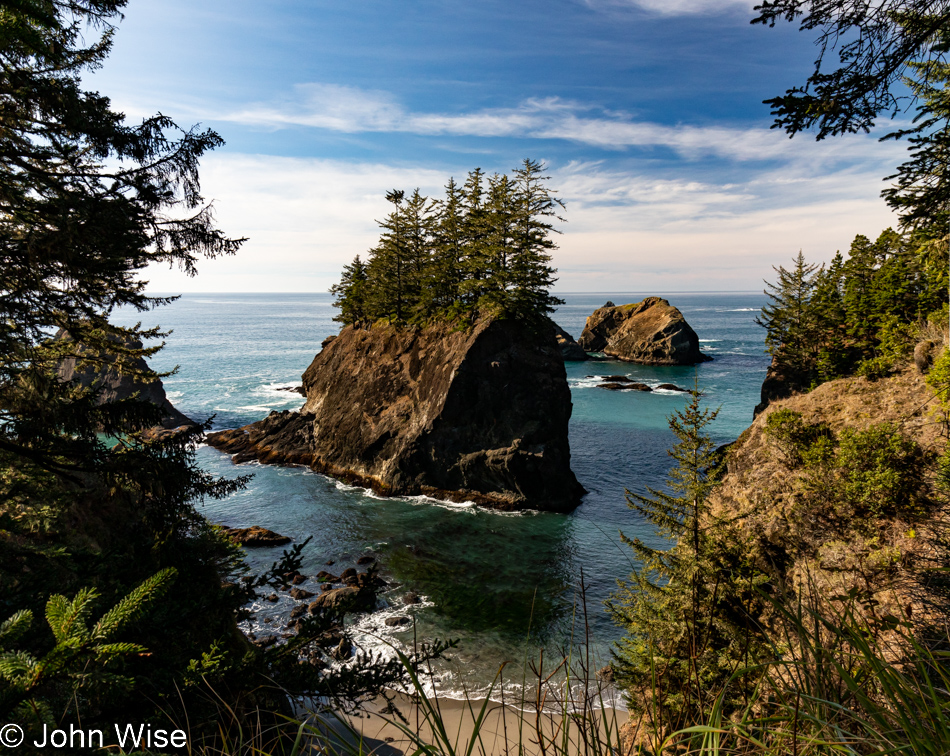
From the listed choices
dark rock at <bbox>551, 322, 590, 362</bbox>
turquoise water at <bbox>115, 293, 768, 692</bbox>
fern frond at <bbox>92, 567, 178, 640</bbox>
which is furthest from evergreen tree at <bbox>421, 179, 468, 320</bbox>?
dark rock at <bbox>551, 322, 590, 362</bbox>

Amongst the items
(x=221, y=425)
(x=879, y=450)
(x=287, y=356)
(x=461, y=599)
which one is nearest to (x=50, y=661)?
(x=879, y=450)

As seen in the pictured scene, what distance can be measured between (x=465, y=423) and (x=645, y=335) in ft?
197

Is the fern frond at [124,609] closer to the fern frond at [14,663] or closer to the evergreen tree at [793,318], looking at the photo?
the fern frond at [14,663]

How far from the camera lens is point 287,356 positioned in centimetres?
8994

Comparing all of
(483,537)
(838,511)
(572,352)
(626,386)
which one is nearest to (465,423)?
(483,537)

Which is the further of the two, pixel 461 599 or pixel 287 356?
pixel 287 356

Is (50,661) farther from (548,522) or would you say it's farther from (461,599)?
(548,522)

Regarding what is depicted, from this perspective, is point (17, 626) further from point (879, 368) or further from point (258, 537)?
Answer: point (258, 537)

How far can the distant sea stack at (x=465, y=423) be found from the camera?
29281 millimetres

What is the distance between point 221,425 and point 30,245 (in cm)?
4482

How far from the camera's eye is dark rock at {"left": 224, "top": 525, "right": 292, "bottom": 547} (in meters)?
23.8

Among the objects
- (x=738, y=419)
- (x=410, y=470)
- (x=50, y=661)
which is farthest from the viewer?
(x=738, y=419)

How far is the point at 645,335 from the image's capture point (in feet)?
269

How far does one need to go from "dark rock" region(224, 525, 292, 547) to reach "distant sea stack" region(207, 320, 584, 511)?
7827 millimetres
